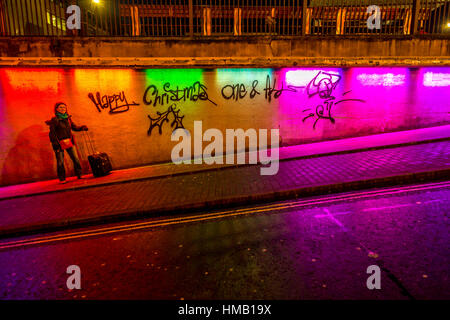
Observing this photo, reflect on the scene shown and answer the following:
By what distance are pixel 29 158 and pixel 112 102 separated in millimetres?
2888

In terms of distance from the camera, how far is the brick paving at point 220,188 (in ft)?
17.0

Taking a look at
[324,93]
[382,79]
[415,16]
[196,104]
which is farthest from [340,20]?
[196,104]

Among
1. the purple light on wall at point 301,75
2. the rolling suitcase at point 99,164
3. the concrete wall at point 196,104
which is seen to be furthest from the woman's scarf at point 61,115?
the purple light on wall at point 301,75

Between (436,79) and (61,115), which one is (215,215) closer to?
(61,115)

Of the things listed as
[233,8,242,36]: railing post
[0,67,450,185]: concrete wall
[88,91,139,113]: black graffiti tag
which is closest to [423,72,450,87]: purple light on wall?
[0,67,450,185]: concrete wall

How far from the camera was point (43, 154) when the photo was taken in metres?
8.43

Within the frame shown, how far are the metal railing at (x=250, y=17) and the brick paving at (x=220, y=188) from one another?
4368mm

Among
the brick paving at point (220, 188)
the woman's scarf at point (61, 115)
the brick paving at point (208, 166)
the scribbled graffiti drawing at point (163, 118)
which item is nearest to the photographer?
the brick paving at point (220, 188)

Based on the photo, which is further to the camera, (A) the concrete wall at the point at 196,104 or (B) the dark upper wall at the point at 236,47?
(A) the concrete wall at the point at 196,104

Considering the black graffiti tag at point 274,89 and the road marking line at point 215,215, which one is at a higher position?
the black graffiti tag at point 274,89

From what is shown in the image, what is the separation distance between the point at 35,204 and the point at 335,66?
28.1 ft

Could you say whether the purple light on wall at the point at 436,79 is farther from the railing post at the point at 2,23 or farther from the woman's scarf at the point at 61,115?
the railing post at the point at 2,23

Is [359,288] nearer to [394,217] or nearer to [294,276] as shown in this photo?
[294,276]
